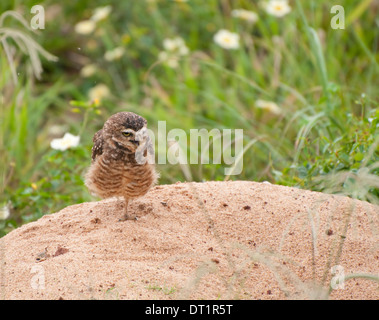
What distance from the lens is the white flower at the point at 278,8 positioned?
22.8 ft

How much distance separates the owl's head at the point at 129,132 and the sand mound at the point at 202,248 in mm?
441

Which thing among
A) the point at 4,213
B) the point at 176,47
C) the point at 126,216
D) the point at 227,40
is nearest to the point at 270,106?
the point at 227,40

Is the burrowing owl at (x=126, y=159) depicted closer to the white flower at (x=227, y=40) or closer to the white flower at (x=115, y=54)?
the white flower at (x=227, y=40)

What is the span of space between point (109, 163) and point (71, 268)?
668 millimetres

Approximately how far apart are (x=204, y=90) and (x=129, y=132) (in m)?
4.18

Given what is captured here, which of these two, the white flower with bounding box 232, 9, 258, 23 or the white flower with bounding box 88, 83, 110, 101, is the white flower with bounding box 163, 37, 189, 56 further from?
the white flower with bounding box 88, 83, 110, 101

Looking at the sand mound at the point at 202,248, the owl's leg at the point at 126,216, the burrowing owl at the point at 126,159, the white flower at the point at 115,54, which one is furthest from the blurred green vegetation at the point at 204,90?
the owl's leg at the point at 126,216

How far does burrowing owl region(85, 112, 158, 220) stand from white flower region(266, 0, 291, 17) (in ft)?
12.5

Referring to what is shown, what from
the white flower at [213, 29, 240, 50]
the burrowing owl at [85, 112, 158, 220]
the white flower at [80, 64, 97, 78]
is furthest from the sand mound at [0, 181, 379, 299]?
the white flower at [80, 64, 97, 78]

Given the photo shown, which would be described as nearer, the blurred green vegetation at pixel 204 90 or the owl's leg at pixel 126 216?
the owl's leg at pixel 126 216

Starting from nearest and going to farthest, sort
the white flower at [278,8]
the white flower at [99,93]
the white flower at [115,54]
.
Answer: the white flower at [278,8]
the white flower at [99,93]
the white flower at [115,54]

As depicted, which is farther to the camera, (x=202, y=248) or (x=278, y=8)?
(x=278, y=8)

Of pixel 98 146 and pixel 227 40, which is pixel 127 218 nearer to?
pixel 98 146

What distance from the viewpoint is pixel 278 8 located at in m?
7.01
